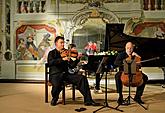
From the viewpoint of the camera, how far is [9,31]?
1108 centimetres

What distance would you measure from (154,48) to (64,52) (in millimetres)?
2511

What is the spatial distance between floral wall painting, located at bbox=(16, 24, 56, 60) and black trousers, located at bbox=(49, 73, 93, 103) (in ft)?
16.7

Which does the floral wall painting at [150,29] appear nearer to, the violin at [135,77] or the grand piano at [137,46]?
the grand piano at [137,46]

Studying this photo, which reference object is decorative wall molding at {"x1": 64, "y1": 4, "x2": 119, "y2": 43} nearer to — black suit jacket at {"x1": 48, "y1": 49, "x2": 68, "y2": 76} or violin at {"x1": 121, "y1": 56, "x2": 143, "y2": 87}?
black suit jacket at {"x1": 48, "y1": 49, "x2": 68, "y2": 76}

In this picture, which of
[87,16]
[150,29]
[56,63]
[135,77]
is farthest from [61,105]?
[150,29]

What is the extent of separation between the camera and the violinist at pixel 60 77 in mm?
5781

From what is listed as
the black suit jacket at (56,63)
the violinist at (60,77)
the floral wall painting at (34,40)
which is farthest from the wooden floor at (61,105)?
the floral wall painting at (34,40)

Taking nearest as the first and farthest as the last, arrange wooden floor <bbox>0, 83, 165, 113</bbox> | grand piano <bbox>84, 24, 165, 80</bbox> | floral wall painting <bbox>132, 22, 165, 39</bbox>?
wooden floor <bbox>0, 83, 165, 113</bbox> → grand piano <bbox>84, 24, 165, 80</bbox> → floral wall painting <bbox>132, 22, 165, 39</bbox>

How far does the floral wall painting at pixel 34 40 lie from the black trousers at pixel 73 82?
16.7 feet

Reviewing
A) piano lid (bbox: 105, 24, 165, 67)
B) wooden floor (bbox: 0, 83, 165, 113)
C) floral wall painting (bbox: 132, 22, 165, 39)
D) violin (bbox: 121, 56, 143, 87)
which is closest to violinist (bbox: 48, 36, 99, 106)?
wooden floor (bbox: 0, 83, 165, 113)

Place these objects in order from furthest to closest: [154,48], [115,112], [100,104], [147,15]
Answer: [147,15] → [154,48] → [100,104] → [115,112]

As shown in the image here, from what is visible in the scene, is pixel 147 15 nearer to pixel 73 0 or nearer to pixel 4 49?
pixel 73 0

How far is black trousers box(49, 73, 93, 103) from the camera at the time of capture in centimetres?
578

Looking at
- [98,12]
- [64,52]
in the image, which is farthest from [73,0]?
[64,52]
